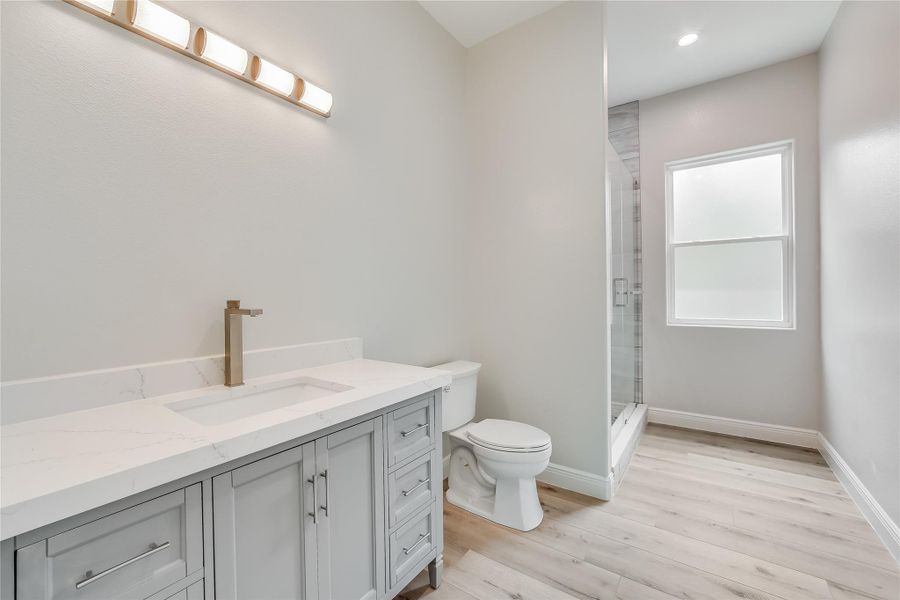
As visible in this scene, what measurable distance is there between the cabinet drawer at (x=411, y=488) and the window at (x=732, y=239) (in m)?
2.71

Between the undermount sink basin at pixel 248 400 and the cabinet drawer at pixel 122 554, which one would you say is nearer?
the cabinet drawer at pixel 122 554

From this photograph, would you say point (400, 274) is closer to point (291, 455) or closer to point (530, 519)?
point (291, 455)

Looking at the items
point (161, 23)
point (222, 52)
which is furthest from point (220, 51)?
point (161, 23)

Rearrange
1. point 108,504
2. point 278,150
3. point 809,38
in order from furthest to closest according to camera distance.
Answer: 1. point 809,38
2. point 278,150
3. point 108,504

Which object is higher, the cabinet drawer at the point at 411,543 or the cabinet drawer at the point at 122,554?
the cabinet drawer at the point at 122,554

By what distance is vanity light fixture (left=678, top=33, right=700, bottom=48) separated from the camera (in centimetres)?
245

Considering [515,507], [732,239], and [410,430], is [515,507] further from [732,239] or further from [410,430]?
[732,239]

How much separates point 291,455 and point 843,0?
3.59 m

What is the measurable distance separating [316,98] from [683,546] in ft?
8.22

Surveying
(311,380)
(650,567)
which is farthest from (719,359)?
(311,380)

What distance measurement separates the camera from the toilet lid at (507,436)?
71.7 inches

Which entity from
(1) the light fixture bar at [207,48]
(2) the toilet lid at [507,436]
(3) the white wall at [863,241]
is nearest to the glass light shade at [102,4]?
(1) the light fixture bar at [207,48]

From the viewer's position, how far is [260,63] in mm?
1355

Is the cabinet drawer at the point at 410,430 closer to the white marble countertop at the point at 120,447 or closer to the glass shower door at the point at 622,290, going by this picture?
the white marble countertop at the point at 120,447
